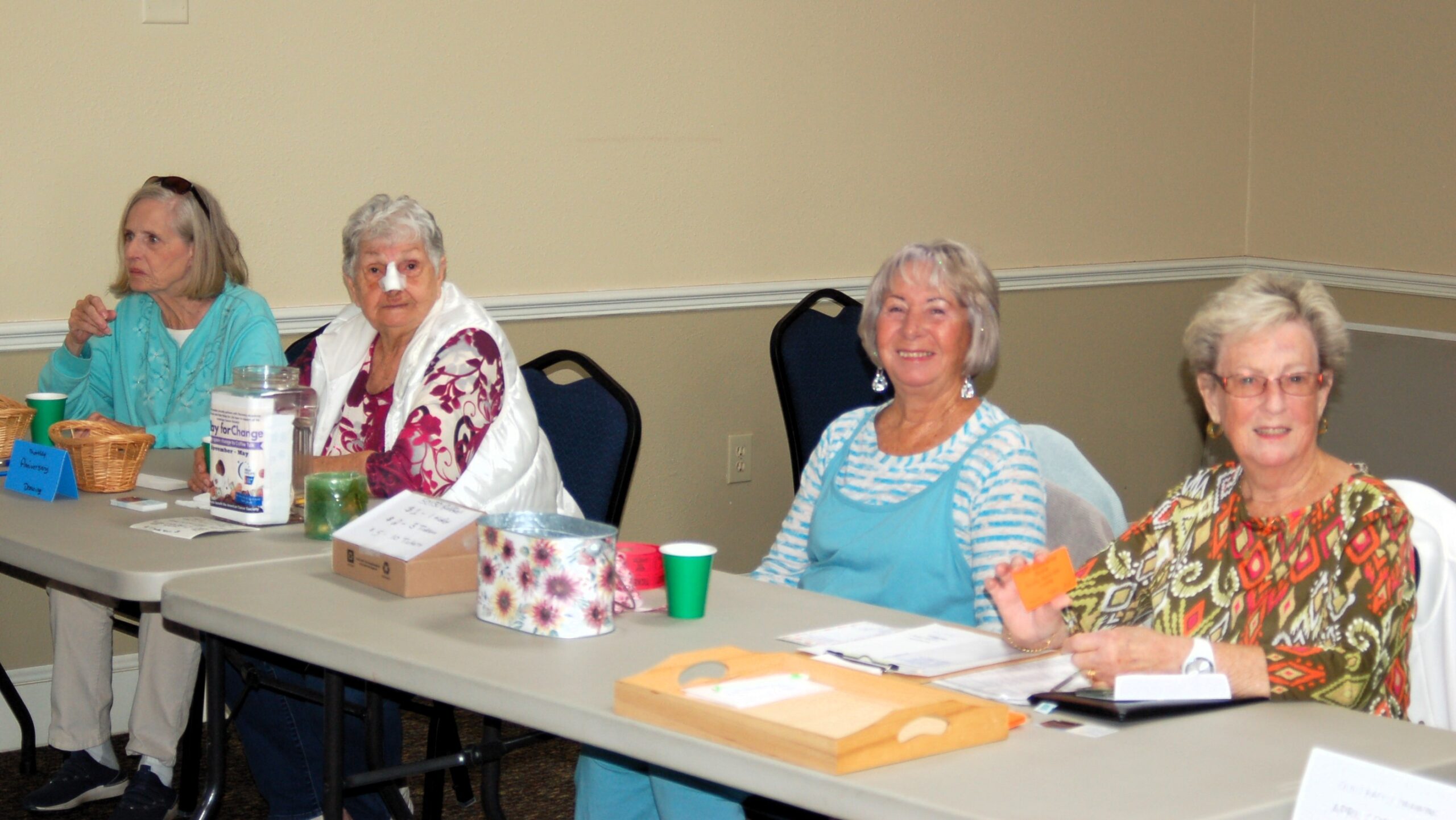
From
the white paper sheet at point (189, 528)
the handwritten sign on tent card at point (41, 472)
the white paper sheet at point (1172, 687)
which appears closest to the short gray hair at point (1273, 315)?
the white paper sheet at point (1172, 687)

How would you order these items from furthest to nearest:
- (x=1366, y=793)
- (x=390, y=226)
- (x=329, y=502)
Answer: (x=390, y=226), (x=329, y=502), (x=1366, y=793)

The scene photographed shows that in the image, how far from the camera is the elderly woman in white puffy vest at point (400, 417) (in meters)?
2.53

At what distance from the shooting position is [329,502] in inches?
86.7

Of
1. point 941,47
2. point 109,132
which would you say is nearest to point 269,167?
point 109,132

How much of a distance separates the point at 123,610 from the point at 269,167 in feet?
3.62

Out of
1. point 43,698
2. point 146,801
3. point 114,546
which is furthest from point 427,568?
point 43,698

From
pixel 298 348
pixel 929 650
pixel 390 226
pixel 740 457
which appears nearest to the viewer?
pixel 929 650

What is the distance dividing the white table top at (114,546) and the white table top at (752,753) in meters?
0.05

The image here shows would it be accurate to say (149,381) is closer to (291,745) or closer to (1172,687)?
(291,745)

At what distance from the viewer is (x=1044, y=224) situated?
490cm

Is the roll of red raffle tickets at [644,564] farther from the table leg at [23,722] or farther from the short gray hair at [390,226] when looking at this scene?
the table leg at [23,722]

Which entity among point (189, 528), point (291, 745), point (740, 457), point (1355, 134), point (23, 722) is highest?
point (1355, 134)

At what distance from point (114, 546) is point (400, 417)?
24.3 inches

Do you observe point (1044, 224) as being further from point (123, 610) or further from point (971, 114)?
point (123, 610)
